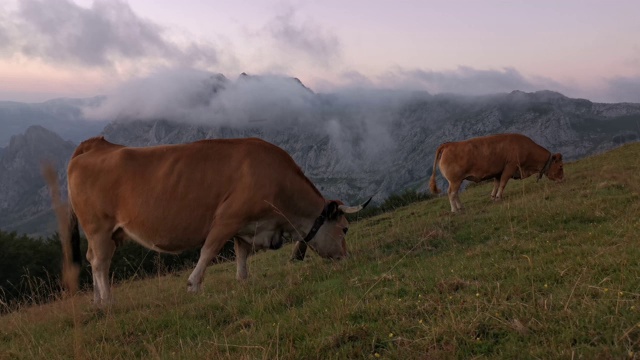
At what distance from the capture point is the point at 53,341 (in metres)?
5.84

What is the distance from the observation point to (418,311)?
15.5ft

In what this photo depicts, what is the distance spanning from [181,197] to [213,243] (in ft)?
3.05

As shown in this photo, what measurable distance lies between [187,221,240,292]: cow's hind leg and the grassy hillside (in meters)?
0.40

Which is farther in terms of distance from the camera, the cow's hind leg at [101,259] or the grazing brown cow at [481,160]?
the grazing brown cow at [481,160]

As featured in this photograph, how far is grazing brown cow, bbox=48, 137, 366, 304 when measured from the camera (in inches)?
301

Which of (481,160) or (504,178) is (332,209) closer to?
(481,160)

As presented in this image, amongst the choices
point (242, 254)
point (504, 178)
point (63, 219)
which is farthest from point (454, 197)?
point (63, 219)

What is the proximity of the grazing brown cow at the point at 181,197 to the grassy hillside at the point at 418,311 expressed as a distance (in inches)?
35.0

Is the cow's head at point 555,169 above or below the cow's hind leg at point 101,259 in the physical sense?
below

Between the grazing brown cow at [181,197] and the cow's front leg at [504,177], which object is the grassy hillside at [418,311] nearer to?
the grazing brown cow at [181,197]

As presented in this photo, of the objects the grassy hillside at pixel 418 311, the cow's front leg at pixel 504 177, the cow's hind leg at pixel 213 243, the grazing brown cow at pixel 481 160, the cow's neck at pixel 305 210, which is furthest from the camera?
the cow's front leg at pixel 504 177

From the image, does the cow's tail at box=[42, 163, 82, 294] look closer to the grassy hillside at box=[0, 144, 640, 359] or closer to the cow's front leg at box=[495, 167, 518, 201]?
the grassy hillside at box=[0, 144, 640, 359]

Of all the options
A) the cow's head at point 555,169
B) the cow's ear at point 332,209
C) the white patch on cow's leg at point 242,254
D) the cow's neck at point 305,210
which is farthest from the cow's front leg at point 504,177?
the white patch on cow's leg at point 242,254

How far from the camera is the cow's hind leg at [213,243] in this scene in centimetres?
756
